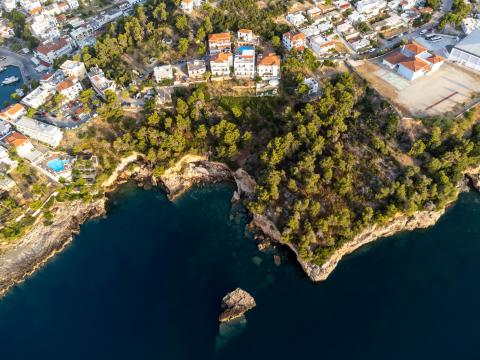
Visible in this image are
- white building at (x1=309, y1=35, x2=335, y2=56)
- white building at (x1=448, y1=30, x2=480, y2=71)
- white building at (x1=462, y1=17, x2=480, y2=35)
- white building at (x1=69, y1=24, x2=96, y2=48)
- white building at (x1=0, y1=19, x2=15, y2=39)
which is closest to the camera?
white building at (x1=448, y1=30, x2=480, y2=71)

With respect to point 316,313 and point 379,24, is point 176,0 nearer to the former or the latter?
point 379,24

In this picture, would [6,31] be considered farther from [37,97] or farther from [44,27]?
[37,97]

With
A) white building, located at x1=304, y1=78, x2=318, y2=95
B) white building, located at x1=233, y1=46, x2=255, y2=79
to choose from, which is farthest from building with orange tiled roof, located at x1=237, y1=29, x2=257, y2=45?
white building, located at x1=304, y1=78, x2=318, y2=95

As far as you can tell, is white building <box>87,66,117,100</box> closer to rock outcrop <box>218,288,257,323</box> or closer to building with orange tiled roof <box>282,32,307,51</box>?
building with orange tiled roof <box>282,32,307,51</box>

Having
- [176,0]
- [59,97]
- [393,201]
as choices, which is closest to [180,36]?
[176,0]

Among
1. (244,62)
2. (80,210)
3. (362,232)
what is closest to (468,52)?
(244,62)

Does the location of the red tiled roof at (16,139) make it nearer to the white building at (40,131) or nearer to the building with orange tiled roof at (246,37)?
the white building at (40,131)
